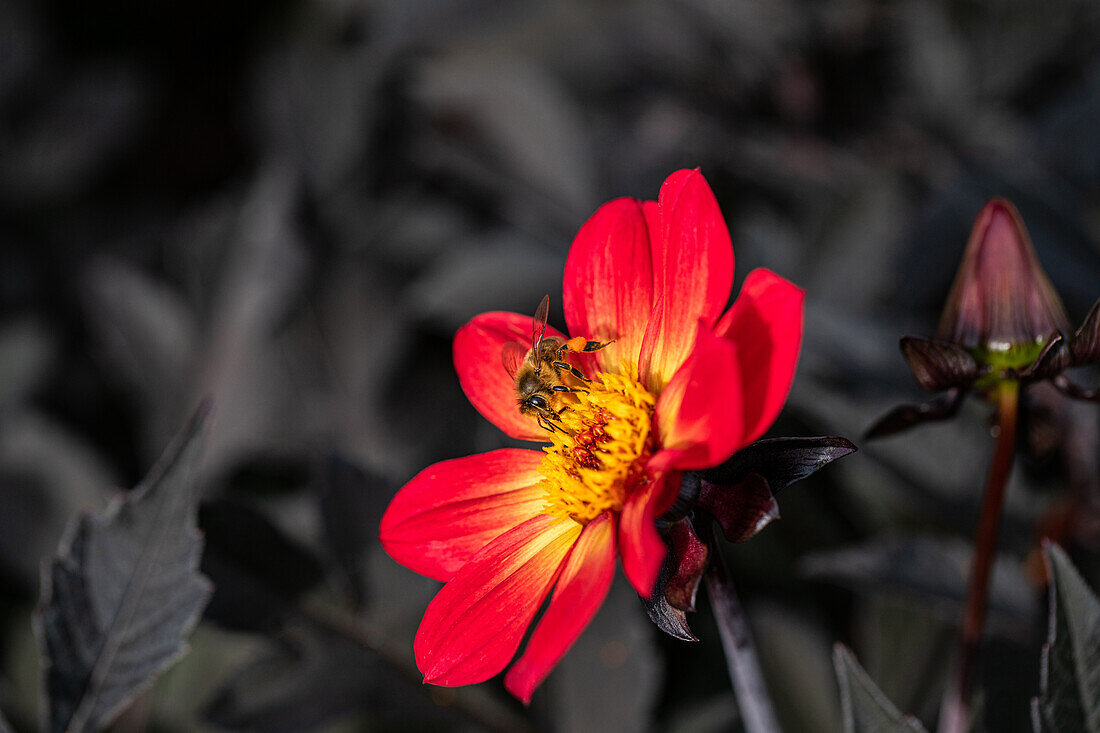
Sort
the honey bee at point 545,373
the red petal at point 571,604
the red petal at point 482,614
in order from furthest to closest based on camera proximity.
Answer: the honey bee at point 545,373 → the red petal at point 482,614 → the red petal at point 571,604

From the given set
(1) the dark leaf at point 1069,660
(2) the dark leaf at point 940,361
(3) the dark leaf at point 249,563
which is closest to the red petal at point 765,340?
(2) the dark leaf at point 940,361

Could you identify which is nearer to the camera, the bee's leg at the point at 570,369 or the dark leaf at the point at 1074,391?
the dark leaf at the point at 1074,391

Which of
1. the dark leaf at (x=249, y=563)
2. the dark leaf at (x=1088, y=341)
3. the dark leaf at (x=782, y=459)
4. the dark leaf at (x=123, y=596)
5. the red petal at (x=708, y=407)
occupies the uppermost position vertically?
the dark leaf at (x=1088, y=341)

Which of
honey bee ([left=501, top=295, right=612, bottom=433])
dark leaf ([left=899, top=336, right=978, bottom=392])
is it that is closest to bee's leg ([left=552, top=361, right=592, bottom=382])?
honey bee ([left=501, top=295, right=612, bottom=433])

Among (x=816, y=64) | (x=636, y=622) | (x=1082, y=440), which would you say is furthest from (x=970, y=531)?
(x=816, y=64)

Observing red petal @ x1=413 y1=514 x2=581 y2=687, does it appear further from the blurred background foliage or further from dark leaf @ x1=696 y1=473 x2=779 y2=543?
the blurred background foliage

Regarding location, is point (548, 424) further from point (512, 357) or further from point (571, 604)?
point (571, 604)

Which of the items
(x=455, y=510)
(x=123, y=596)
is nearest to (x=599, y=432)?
(x=455, y=510)

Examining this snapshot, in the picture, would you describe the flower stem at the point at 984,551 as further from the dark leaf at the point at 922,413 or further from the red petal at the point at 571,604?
the red petal at the point at 571,604
